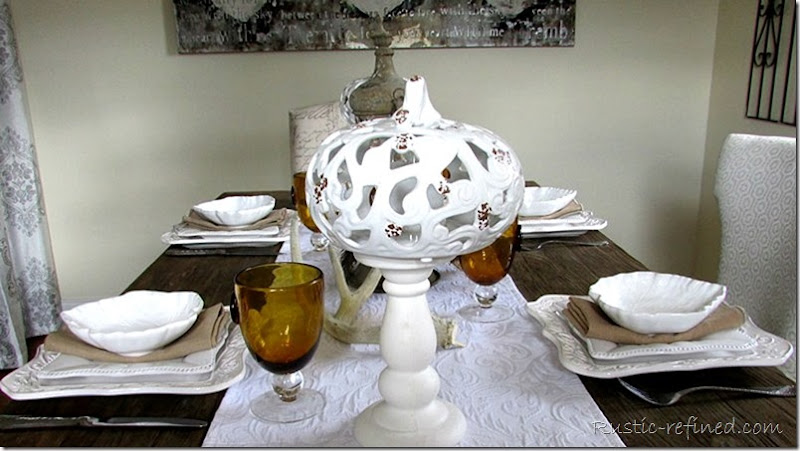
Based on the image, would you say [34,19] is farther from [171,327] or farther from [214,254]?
[171,327]

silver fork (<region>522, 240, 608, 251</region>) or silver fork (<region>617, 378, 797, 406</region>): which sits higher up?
silver fork (<region>522, 240, 608, 251</region>)

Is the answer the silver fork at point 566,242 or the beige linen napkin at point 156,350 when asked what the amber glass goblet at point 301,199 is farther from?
the silver fork at point 566,242

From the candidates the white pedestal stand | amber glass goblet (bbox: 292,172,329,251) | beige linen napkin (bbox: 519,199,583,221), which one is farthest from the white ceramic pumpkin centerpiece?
→ beige linen napkin (bbox: 519,199,583,221)

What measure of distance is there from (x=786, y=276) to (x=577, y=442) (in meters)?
0.89

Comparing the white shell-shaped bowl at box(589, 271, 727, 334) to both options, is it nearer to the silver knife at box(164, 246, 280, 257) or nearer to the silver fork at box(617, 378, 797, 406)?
the silver fork at box(617, 378, 797, 406)

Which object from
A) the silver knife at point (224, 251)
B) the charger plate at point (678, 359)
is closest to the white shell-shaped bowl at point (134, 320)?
the silver knife at point (224, 251)

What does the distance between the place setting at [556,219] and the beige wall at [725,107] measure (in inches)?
43.2

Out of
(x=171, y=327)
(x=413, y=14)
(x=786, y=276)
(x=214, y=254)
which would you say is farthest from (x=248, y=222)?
(x=413, y=14)

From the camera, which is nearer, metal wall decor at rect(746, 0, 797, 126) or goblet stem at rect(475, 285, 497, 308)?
goblet stem at rect(475, 285, 497, 308)

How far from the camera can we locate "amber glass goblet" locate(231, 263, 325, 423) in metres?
0.71

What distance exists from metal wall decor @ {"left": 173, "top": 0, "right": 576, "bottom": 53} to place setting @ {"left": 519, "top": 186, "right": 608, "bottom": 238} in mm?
1249

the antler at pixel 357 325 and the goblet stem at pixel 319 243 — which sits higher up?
the antler at pixel 357 325

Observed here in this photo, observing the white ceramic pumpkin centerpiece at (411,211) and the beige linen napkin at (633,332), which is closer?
the white ceramic pumpkin centerpiece at (411,211)

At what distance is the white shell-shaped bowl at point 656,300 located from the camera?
0.80 m
